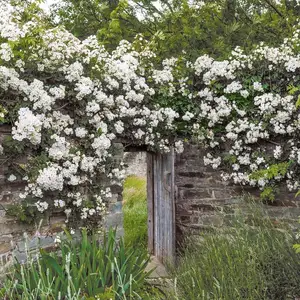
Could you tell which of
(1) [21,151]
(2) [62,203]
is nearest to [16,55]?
(1) [21,151]

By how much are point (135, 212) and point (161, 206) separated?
3340mm

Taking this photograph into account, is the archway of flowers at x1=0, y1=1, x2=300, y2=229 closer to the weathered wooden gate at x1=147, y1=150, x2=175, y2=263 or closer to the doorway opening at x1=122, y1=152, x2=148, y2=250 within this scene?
the weathered wooden gate at x1=147, y1=150, x2=175, y2=263

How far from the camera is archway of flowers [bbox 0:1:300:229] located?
465 cm

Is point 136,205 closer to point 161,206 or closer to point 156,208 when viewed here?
point 156,208

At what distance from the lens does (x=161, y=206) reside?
24.6 feet

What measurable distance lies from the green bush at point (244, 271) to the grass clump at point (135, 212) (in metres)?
3.68

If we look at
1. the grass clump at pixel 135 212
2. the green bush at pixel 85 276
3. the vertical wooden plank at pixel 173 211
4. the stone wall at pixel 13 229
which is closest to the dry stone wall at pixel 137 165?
the grass clump at pixel 135 212

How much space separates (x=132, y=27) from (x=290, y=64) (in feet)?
10.6

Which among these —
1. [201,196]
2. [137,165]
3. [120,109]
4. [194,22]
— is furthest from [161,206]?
[137,165]

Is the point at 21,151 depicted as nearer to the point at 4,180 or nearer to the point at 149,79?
the point at 4,180

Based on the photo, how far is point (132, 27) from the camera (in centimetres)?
778

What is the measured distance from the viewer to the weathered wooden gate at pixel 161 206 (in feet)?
23.0

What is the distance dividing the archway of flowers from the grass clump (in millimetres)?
2778

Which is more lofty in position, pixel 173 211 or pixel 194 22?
pixel 194 22
